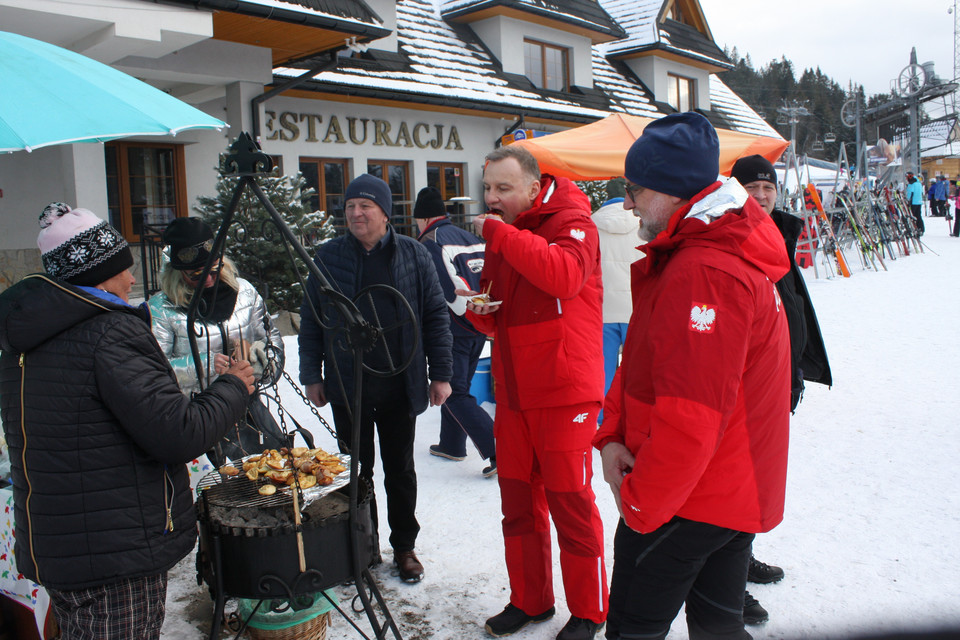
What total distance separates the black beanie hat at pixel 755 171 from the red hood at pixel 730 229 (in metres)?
1.75

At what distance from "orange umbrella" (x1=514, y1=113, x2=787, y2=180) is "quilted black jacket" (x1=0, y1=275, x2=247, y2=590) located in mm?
4664

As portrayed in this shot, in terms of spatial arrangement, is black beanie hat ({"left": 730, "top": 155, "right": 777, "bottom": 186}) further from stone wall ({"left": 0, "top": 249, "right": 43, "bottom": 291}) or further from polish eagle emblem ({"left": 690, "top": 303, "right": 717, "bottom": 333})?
stone wall ({"left": 0, "top": 249, "right": 43, "bottom": 291})

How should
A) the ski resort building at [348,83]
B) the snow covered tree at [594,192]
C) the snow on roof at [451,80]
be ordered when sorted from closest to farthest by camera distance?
the ski resort building at [348,83] < the snow on roof at [451,80] < the snow covered tree at [594,192]

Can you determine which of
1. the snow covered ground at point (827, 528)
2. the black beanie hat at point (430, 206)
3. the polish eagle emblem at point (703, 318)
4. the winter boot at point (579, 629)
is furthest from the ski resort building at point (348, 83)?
the polish eagle emblem at point (703, 318)

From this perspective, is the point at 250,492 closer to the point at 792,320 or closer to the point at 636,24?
the point at 792,320

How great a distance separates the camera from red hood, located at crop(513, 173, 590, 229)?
3.10m

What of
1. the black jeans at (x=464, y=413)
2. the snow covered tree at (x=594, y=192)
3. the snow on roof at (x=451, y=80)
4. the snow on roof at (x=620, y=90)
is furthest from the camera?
the snow on roof at (x=620, y=90)

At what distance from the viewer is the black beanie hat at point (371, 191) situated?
11.6 ft

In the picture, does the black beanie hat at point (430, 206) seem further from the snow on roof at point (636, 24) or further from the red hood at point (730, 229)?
the snow on roof at point (636, 24)

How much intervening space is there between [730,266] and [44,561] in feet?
6.81

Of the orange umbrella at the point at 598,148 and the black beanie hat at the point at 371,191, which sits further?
the orange umbrella at the point at 598,148

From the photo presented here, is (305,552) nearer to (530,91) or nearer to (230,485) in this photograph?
(230,485)

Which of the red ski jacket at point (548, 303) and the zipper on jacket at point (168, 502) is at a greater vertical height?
the red ski jacket at point (548, 303)

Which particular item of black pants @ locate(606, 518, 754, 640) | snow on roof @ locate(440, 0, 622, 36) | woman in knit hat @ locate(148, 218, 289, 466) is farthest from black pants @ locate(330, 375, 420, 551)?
snow on roof @ locate(440, 0, 622, 36)
